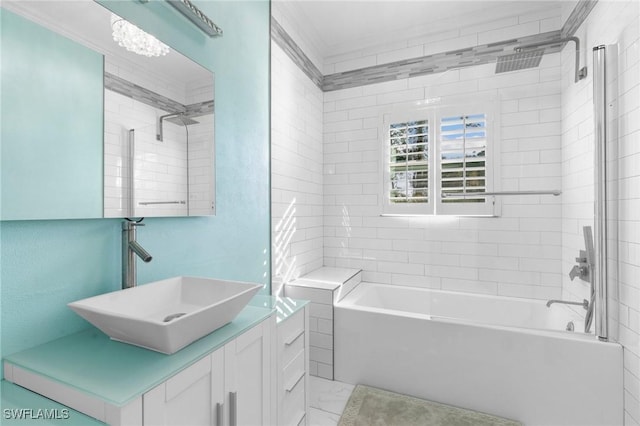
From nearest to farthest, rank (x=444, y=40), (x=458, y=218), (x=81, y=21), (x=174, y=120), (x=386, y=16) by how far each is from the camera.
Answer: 1. (x=81, y=21)
2. (x=174, y=120)
3. (x=458, y=218)
4. (x=386, y=16)
5. (x=444, y=40)

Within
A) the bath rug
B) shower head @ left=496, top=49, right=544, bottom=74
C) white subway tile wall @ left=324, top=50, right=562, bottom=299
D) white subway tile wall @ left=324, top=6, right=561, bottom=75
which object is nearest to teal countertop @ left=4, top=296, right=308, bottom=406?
the bath rug

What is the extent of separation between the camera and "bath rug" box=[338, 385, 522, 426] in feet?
6.37

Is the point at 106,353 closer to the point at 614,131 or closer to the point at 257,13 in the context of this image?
the point at 257,13

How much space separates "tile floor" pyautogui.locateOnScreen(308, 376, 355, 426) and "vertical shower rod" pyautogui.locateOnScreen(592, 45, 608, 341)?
5.48 ft

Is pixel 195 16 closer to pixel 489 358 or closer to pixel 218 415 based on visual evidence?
pixel 218 415

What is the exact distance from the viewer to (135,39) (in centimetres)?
134

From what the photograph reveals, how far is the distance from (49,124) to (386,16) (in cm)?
278

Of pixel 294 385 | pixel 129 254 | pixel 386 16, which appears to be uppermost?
pixel 386 16

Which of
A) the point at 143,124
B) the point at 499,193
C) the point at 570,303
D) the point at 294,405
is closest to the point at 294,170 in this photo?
the point at 143,124

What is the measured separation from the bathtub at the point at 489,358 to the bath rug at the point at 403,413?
0.06 metres

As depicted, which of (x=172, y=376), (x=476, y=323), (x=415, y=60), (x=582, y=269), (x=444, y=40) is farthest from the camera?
(x=415, y=60)

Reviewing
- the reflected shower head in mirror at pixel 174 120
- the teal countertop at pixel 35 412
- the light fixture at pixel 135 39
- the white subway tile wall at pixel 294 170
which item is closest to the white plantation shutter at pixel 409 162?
the white subway tile wall at pixel 294 170

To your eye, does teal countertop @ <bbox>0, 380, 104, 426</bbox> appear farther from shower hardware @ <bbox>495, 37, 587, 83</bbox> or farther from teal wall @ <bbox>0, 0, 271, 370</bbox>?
shower hardware @ <bbox>495, 37, 587, 83</bbox>

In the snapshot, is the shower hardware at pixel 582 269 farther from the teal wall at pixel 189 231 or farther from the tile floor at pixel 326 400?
the teal wall at pixel 189 231
